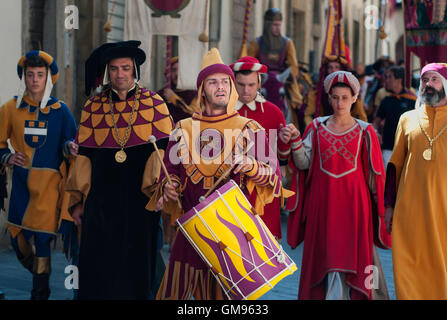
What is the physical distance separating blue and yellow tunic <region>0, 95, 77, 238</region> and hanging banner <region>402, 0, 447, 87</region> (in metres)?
3.50

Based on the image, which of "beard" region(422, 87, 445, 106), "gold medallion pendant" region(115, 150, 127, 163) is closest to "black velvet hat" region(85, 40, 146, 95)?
"gold medallion pendant" region(115, 150, 127, 163)

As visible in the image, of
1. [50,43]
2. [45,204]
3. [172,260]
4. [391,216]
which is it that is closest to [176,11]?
[50,43]

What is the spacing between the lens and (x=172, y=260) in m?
6.17

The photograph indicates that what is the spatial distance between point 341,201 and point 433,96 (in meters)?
1.03

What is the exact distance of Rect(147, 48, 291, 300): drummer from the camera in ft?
19.4

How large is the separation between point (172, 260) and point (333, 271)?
151cm

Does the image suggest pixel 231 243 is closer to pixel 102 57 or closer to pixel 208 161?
pixel 208 161

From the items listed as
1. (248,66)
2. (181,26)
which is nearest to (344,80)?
(248,66)

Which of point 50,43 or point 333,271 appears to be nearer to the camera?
point 333,271

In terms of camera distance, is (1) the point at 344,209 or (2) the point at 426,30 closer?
(1) the point at 344,209

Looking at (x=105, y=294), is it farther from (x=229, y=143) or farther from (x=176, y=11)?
(x=176, y=11)

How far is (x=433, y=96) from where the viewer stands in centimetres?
702

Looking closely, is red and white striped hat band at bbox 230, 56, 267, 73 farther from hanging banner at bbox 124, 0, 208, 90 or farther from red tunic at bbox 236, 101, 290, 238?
hanging banner at bbox 124, 0, 208, 90

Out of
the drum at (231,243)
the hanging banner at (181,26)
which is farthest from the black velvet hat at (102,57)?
the hanging banner at (181,26)
